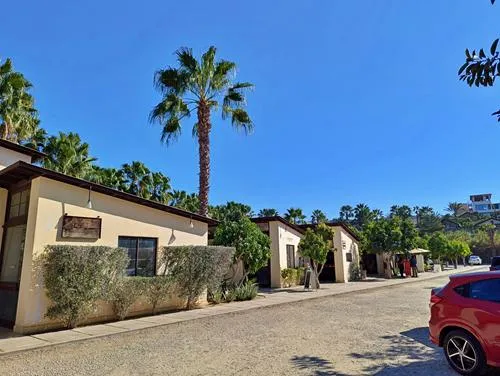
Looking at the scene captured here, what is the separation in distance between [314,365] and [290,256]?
16663mm

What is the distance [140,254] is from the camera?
38.6ft

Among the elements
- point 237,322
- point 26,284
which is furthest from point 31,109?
point 237,322

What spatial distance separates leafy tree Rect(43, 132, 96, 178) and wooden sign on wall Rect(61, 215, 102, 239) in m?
14.1

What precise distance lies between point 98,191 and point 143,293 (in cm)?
337

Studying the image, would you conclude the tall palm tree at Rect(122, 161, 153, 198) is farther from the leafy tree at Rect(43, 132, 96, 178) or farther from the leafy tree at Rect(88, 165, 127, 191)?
the leafy tree at Rect(43, 132, 96, 178)

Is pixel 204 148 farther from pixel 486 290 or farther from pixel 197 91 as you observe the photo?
pixel 486 290

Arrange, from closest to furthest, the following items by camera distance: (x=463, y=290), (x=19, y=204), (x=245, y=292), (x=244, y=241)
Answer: (x=463, y=290)
(x=19, y=204)
(x=245, y=292)
(x=244, y=241)

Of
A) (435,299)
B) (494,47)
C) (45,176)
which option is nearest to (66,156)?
(45,176)

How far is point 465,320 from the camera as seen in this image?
17.2ft

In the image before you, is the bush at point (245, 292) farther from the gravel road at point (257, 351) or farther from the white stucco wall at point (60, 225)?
the gravel road at point (257, 351)

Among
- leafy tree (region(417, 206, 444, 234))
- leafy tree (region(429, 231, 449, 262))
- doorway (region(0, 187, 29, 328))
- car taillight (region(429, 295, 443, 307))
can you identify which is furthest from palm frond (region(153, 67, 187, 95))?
leafy tree (region(417, 206, 444, 234))

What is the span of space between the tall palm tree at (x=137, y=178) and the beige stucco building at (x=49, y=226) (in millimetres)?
21713

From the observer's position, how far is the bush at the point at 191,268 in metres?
12.3

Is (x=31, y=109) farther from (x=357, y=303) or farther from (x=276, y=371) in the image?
(x=276, y=371)
